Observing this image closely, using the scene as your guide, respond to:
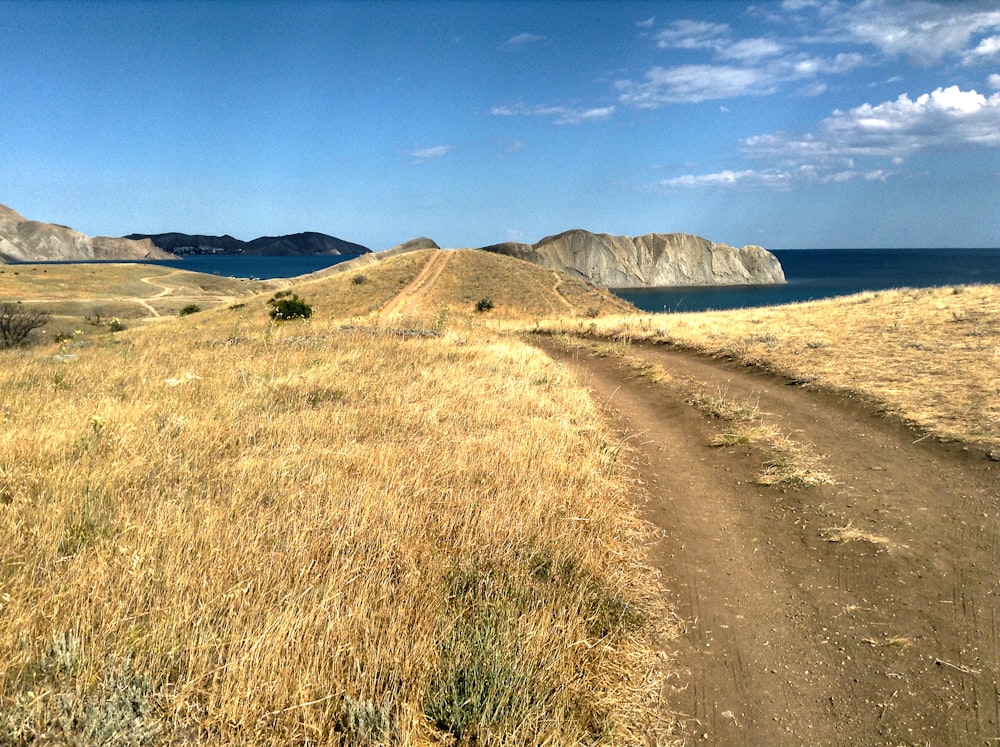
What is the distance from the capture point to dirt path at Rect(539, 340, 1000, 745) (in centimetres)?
331

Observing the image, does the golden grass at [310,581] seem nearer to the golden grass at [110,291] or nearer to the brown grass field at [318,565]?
the brown grass field at [318,565]

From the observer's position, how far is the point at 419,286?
48906 mm

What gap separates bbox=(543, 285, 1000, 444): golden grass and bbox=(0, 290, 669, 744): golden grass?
601cm

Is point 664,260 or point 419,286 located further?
point 664,260

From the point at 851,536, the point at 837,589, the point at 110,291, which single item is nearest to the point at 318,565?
the point at 837,589

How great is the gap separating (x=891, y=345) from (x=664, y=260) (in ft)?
424

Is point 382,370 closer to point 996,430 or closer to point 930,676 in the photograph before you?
point 930,676

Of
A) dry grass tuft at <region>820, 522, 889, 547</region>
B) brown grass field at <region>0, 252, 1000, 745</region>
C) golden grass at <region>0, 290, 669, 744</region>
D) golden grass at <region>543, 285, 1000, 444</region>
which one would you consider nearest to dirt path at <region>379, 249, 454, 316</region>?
golden grass at <region>543, 285, 1000, 444</region>

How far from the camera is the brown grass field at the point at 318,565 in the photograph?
2.64 meters

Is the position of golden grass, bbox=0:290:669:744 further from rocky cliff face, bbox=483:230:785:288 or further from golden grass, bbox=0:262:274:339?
rocky cliff face, bbox=483:230:785:288

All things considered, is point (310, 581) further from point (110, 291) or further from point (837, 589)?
point (110, 291)

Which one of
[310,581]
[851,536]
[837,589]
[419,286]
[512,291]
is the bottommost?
[837,589]

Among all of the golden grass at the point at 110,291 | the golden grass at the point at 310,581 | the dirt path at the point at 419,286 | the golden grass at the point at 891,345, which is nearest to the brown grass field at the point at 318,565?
the golden grass at the point at 310,581

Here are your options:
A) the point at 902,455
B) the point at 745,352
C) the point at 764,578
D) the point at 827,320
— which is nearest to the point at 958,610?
the point at 764,578
